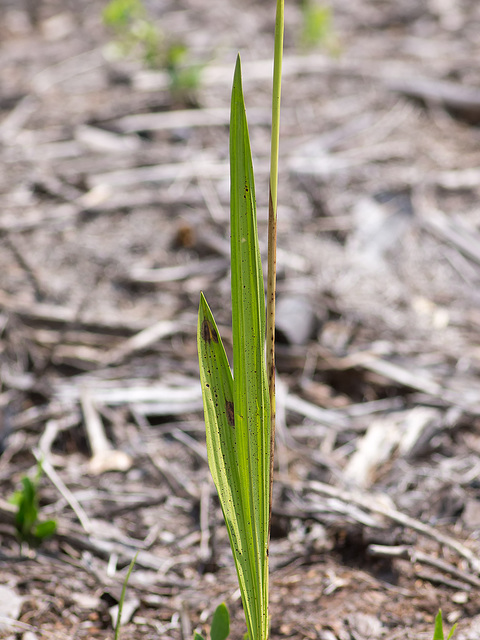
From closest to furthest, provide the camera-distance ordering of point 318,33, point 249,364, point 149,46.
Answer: point 249,364
point 149,46
point 318,33

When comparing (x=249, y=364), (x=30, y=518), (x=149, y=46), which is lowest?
(x=30, y=518)

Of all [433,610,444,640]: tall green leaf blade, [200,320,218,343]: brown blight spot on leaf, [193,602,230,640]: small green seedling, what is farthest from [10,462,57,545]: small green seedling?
[433,610,444,640]: tall green leaf blade

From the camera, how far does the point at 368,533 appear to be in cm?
114

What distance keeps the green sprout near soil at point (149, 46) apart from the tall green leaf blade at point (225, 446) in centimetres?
227

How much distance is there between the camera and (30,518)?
1.12 m

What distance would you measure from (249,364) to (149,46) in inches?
101

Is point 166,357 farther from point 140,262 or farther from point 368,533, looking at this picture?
point 368,533

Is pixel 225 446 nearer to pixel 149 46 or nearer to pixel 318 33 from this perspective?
pixel 149 46

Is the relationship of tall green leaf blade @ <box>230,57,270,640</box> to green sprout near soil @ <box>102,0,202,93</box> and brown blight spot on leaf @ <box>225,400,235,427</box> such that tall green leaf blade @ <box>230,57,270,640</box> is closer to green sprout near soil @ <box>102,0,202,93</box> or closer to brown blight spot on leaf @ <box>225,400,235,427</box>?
brown blight spot on leaf @ <box>225,400,235,427</box>

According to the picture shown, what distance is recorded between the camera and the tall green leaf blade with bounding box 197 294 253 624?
0.76m

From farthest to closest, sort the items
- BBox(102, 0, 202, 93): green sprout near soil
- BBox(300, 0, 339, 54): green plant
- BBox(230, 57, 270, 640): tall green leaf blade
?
BBox(300, 0, 339, 54): green plant, BBox(102, 0, 202, 93): green sprout near soil, BBox(230, 57, 270, 640): tall green leaf blade

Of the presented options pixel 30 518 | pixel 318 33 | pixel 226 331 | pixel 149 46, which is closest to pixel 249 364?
pixel 30 518

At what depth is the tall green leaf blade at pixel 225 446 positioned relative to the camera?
0.76 m

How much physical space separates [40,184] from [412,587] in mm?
1865
